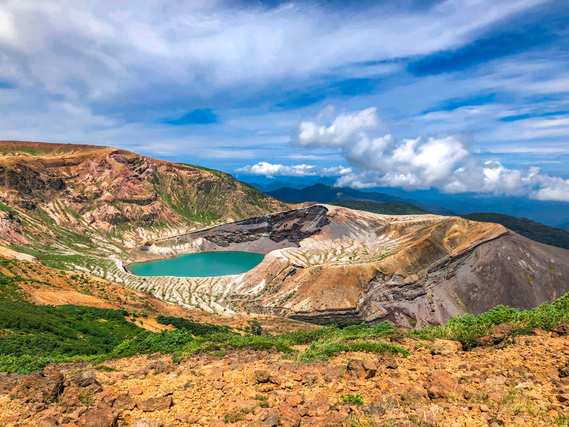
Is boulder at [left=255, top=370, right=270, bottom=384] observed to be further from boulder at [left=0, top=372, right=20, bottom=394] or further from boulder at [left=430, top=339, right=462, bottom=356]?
boulder at [left=0, top=372, right=20, bottom=394]

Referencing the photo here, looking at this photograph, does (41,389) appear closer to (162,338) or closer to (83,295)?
(162,338)

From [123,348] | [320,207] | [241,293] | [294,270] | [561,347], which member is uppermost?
[320,207]

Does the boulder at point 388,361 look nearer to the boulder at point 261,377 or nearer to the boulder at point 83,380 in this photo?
the boulder at point 261,377

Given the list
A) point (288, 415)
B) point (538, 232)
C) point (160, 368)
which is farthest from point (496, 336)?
point (538, 232)

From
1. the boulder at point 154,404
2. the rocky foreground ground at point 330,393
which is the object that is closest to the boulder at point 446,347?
the rocky foreground ground at point 330,393

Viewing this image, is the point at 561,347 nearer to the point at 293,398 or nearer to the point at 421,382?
the point at 421,382

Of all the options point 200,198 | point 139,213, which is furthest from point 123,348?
point 200,198
